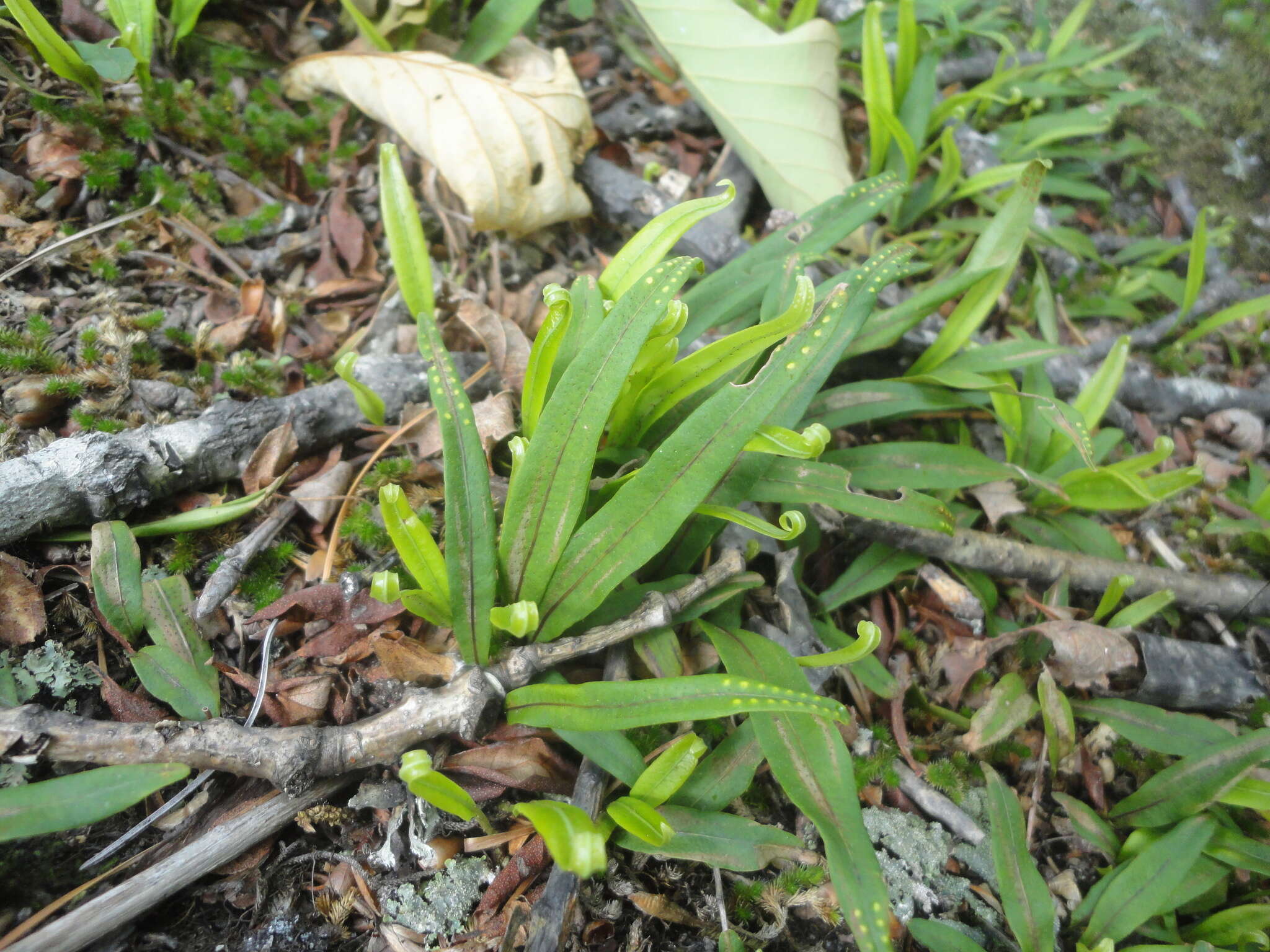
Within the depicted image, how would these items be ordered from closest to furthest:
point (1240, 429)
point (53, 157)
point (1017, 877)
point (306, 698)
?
point (306, 698)
point (1017, 877)
point (53, 157)
point (1240, 429)

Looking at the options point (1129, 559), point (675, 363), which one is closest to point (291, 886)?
point (675, 363)

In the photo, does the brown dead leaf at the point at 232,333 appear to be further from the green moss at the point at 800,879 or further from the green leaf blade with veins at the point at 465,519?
the green moss at the point at 800,879

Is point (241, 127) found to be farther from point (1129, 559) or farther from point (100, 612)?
point (1129, 559)

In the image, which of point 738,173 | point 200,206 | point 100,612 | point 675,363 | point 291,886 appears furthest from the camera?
point 738,173

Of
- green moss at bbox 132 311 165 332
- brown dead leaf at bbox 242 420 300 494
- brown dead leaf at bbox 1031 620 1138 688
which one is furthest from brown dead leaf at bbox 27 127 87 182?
brown dead leaf at bbox 1031 620 1138 688

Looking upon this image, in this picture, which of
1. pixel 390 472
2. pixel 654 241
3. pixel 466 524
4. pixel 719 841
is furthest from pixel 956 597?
pixel 390 472

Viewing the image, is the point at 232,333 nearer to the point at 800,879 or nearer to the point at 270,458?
the point at 270,458

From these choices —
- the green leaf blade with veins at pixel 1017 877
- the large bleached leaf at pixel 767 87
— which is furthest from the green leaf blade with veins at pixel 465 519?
the large bleached leaf at pixel 767 87
